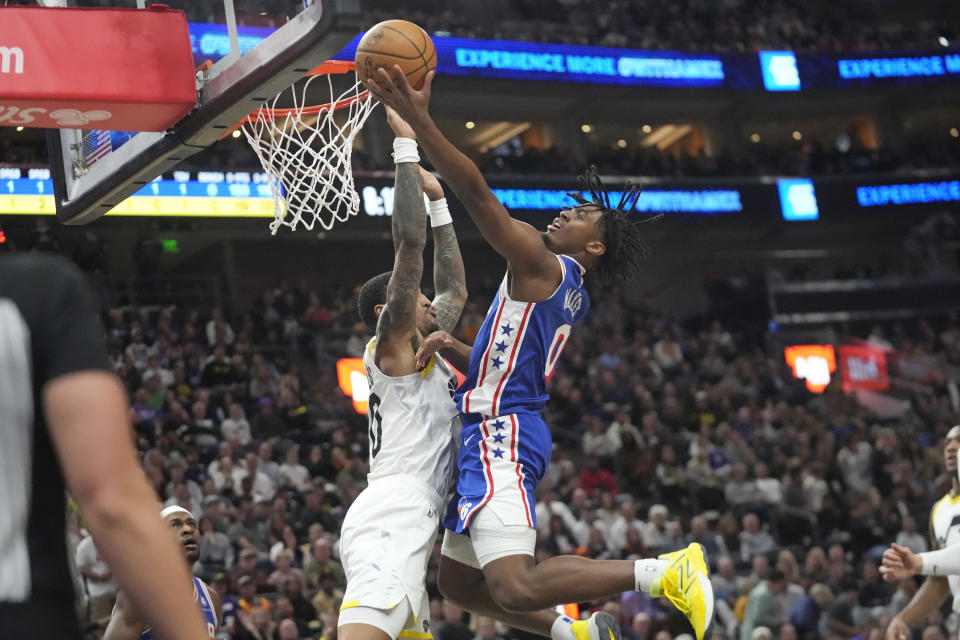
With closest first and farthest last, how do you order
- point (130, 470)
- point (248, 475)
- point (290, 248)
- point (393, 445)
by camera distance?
point (130, 470)
point (393, 445)
point (248, 475)
point (290, 248)

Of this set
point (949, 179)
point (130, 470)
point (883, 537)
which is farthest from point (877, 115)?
point (130, 470)

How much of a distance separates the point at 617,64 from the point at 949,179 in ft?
26.7

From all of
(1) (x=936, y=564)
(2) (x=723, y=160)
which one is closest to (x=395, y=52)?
(1) (x=936, y=564)

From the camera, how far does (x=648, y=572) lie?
4.47 m

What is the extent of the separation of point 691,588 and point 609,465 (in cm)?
1094

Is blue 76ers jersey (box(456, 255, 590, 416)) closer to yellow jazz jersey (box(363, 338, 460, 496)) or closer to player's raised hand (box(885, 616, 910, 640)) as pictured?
yellow jazz jersey (box(363, 338, 460, 496))

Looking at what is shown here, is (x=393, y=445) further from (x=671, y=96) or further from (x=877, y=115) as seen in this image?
(x=877, y=115)

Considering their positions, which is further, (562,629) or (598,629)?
(562,629)

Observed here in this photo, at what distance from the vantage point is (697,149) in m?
27.5

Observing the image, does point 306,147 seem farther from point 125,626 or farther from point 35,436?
point 35,436

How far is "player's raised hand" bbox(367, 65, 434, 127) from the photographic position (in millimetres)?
4453

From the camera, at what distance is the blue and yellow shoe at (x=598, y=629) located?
4.60 meters

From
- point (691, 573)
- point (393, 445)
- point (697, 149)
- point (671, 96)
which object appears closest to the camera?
point (691, 573)

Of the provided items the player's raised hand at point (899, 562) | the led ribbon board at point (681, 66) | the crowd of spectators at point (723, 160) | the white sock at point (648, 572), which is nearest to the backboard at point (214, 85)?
the white sock at point (648, 572)
